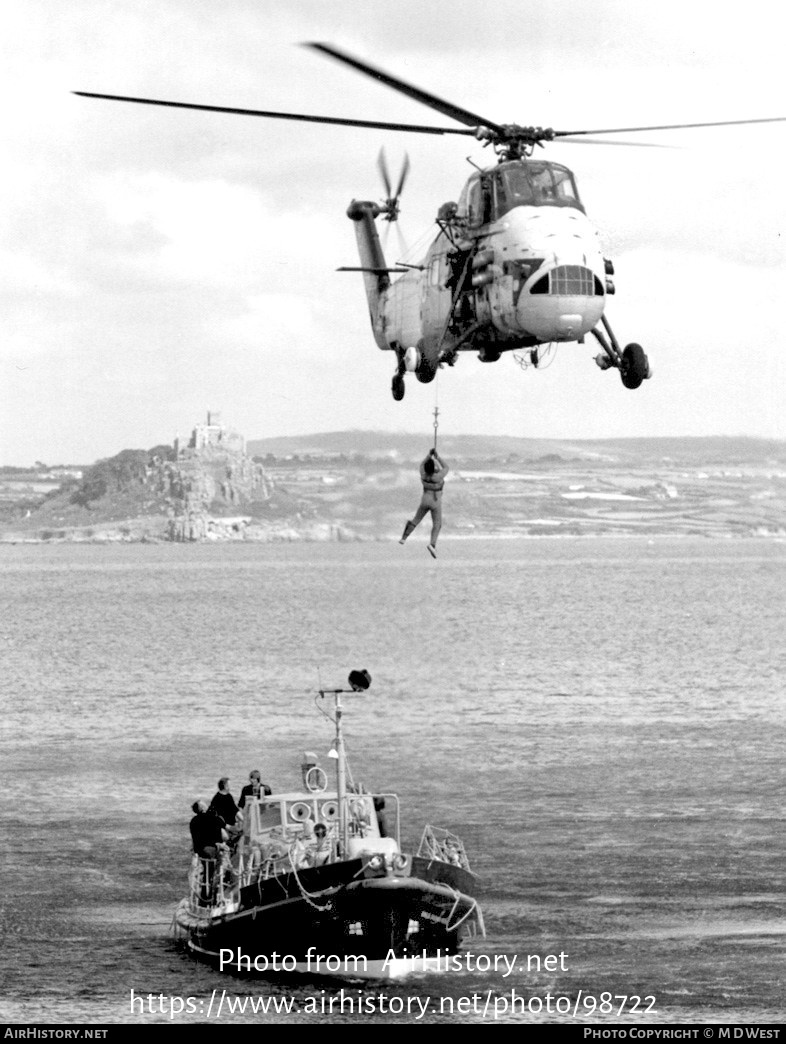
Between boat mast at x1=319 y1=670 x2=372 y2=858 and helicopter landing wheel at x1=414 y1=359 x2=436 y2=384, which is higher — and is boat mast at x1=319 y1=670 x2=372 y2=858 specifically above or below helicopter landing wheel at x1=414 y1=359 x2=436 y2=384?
→ below

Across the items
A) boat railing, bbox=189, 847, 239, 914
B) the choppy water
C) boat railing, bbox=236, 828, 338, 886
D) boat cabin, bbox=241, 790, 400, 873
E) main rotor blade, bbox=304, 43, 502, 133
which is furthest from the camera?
boat railing, bbox=189, 847, 239, 914

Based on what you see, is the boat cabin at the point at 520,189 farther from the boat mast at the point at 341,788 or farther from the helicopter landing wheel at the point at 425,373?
the boat mast at the point at 341,788

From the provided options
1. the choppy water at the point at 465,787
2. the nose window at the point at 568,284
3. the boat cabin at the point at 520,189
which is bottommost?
the choppy water at the point at 465,787

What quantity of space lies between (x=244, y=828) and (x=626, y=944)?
8.67 metres

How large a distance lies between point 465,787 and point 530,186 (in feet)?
110

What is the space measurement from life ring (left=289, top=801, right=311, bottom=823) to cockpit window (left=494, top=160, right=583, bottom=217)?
45.1 ft

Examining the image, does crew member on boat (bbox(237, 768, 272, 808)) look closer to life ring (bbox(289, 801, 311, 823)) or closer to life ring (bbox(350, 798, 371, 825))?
life ring (bbox(289, 801, 311, 823))

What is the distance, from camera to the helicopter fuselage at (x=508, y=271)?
98.3 ft

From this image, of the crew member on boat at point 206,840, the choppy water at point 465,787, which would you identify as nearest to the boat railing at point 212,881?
the crew member on boat at point 206,840

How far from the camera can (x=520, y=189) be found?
31672mm

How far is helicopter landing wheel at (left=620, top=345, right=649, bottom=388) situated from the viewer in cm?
2920

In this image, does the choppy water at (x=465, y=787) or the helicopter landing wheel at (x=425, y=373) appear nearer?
the helicopter landing wheel at (x=425, y=373)

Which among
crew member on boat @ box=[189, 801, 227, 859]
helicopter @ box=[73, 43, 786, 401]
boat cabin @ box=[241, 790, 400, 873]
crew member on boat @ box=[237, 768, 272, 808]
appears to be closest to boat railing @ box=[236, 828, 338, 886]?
boat cabin @ box=[241, 790, 400, 873]

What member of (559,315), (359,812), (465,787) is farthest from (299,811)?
(465,787)
